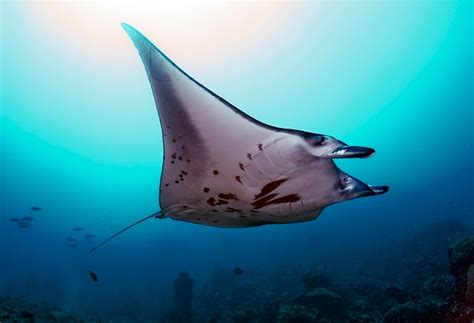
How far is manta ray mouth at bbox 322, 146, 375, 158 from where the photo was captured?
1.74 metres

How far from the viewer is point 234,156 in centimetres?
221

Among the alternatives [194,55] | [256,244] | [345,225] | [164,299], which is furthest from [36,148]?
[345,225]

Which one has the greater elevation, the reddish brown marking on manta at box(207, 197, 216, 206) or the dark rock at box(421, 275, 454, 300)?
the reddish brown marking on manta at box(207, 197, 216, 206)

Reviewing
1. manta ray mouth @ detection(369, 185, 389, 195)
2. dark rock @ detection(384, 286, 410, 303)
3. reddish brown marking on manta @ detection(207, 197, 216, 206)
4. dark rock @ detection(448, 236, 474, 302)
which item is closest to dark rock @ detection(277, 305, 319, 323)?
dark rock @ detection(384, 286, 410, 303)

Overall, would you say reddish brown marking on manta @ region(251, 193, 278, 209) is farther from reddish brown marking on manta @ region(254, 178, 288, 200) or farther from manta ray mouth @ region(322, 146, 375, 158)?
manta ray mouth @ region(322, 146, 375, 158)

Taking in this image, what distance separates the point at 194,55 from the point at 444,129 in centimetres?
5713

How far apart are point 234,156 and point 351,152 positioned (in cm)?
91

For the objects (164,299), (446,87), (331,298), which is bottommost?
(164,299)

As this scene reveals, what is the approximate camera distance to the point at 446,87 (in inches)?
1767

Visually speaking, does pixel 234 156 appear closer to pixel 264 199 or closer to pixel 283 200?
pixel 264 199

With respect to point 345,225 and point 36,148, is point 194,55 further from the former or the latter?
point 345,225

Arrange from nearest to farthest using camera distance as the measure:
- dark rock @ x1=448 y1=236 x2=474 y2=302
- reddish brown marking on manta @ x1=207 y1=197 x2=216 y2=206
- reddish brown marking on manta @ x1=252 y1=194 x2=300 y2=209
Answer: reddish brown marking on manta @ x1=252 y1=194 x2=300 y2=209
reddish brown marking on manta @ x1=207 y1=197 x2=216 y2=206
dark rock @ x1=448 y1=236 x2=474 y2=302

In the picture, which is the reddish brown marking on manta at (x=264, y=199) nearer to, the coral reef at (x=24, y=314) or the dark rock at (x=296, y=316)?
the coral reef at (x=24, y=314)

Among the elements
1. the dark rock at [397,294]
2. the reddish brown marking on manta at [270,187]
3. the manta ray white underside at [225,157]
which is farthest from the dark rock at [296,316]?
the reddish brown marking on manta at [270,187]
